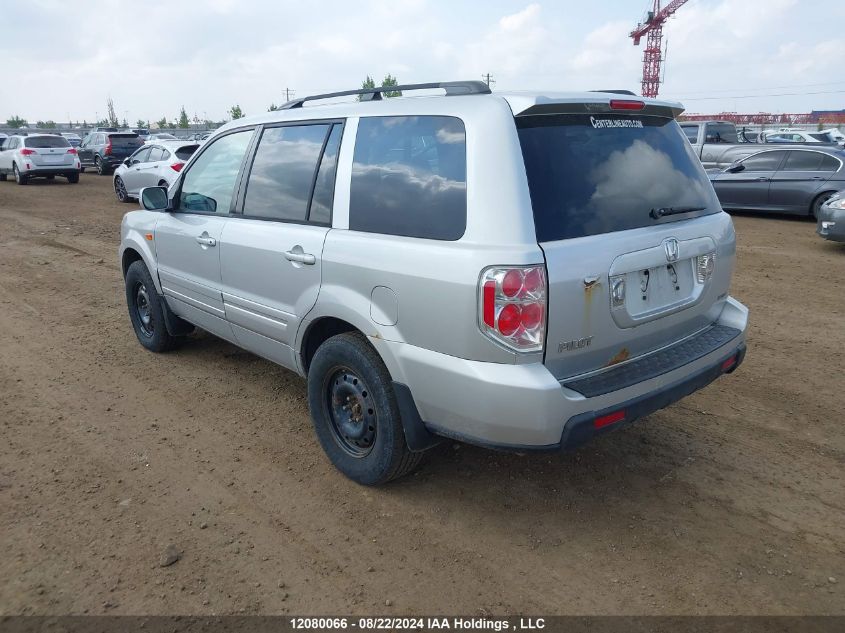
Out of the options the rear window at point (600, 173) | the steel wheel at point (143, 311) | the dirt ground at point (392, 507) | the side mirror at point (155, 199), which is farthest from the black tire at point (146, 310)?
the rear window at point (600, 173)

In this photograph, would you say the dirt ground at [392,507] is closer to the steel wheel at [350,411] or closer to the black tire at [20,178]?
the steel wheel at [350,411]

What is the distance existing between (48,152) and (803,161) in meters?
22.3

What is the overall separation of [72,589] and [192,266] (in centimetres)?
249

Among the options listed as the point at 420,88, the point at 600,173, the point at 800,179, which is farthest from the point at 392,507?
the point at 800,179

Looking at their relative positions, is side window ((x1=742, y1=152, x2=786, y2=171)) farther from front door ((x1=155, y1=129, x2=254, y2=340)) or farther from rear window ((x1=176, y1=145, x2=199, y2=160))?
rear window ((x1=176, y1=145, x2=199, y2=160))

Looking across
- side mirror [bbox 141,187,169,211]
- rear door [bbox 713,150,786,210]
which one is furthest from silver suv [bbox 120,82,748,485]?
rear door [bbox 713,150,786,210]

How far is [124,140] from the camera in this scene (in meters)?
26.5

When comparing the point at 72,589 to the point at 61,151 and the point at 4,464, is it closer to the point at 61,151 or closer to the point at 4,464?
the point at 4,464

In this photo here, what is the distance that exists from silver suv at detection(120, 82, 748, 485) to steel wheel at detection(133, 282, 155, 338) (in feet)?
6.46

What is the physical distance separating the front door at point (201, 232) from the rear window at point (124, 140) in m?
24.2

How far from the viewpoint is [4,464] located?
3.86 metres

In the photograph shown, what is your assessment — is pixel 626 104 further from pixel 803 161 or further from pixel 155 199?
pixel 803 161

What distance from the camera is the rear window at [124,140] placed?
86.0 ft

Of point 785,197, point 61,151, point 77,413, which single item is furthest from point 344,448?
point 61,151
